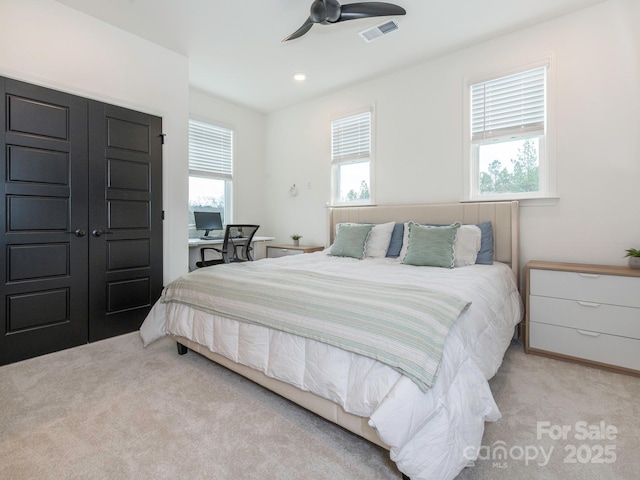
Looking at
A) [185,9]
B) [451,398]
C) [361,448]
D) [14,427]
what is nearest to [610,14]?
[451,398]

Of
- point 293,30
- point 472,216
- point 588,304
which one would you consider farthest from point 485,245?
point 293,30

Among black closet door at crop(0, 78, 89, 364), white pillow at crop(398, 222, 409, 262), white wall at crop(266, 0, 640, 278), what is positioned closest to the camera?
black closet door at crop(0, 78, 89, 364)

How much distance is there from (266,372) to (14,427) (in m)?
1.34

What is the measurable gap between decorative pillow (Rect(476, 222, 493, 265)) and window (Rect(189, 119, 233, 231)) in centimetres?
356

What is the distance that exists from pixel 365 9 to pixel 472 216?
2.08 meters

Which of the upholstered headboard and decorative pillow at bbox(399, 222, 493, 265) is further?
the upholstered headboard

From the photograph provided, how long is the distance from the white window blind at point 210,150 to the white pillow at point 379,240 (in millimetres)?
2650

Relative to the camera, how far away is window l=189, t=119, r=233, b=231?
4.56m

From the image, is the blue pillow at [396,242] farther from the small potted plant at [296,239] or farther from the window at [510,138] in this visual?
the small potted plant at [296,239]

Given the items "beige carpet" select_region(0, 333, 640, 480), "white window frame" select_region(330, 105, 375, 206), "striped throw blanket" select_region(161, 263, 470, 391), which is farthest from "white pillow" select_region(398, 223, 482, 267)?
"white window frame" select_region(330, 105, 375, 206)

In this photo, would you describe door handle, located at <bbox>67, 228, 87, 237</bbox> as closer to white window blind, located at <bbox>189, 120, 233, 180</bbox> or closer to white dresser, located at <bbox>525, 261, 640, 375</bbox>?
white window blind, located at <bbox>189, 120, 233, 180</bbox>

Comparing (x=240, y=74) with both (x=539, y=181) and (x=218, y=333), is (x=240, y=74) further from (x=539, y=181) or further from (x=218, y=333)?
(x=539, y=181)

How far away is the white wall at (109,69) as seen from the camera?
2.49 metres

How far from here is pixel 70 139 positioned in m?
2.71
